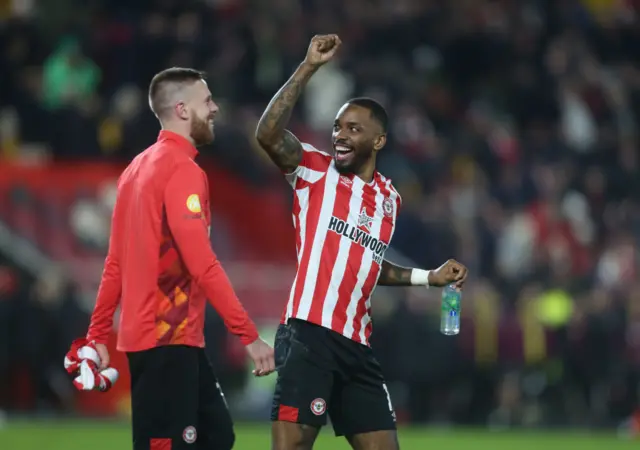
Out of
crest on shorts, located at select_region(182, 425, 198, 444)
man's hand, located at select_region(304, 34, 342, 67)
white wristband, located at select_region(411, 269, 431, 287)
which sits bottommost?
crest on shorts, located at select_region(182, 425, 198, 444)

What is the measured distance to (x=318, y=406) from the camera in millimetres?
6973

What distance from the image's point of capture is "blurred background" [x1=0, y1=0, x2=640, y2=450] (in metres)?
16.0

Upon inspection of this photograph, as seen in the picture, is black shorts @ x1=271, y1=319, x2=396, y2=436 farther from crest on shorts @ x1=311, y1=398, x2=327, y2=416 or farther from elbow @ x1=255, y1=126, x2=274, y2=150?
elbow @ x1=255, y1=126, x2=274, y2=150

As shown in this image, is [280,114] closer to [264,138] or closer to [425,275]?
[264,138]

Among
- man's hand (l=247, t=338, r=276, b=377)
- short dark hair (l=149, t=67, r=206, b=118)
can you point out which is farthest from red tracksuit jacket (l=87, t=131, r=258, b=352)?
short dark hair (l=149, t=67, r=206, b=118)

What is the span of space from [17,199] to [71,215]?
0.67 meters

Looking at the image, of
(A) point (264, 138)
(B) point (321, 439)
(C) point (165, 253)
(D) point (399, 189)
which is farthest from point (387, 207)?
(D) point (399, 189)

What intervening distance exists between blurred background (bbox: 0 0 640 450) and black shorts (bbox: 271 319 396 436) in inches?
295

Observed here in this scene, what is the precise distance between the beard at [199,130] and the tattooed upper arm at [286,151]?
0.28 m

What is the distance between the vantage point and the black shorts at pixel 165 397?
21.7 ft

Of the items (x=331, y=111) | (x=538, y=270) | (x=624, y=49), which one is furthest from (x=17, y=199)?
(x=624, y=49)

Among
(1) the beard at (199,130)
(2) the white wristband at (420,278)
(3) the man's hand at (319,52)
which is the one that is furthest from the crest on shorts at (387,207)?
(1) the beard at (199,130)

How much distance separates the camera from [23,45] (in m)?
17.9

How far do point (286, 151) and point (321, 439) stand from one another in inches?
283
